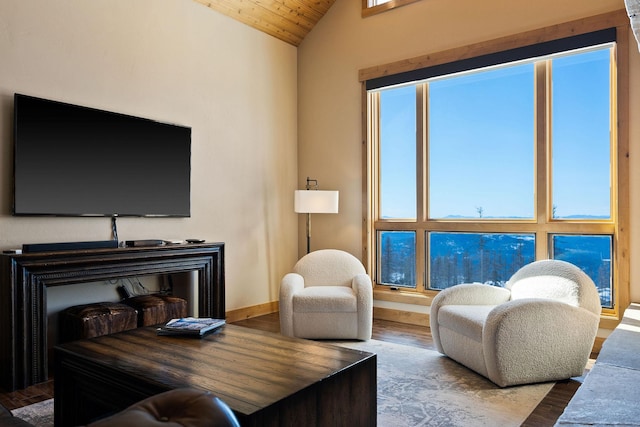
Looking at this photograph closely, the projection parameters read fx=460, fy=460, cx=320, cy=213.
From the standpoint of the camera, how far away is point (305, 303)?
382cm

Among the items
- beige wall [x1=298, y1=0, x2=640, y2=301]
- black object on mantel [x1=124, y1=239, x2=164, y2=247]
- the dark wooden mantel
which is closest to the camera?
the dark wooden mantel

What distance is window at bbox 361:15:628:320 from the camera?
3695 millimetres

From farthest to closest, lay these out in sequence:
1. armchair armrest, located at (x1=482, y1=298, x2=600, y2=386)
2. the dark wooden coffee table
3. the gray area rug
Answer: armchair armrest, located at (x1=482, y1=298, x2=600, y2=386) < the gray area rug < the dark wooden coffee table

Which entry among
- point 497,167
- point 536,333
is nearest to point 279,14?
point 497,167

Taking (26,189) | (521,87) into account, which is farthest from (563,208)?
(26,189)

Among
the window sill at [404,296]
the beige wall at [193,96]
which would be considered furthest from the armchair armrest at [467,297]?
the beige wall at [193,96]

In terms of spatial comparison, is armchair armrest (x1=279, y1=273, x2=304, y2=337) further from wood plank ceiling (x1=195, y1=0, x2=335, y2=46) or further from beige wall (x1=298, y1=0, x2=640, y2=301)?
wood plank ceiling (x1=195, y1=0, x2=335, y2=46)

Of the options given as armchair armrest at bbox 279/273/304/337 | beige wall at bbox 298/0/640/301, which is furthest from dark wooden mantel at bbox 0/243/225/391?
beige wall at bbox 298/0/640/301

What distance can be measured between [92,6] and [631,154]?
4337 millimetres

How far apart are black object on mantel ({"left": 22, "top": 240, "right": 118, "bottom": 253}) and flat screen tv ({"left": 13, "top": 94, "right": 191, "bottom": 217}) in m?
0.31

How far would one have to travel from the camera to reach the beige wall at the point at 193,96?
10.9 ft

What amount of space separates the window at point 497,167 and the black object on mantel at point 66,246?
8.65ft

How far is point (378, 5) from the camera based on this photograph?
4.89 m

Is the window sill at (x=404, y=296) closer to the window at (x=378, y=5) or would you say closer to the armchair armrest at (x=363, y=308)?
the armchair armrest at (x=363, y=308)
